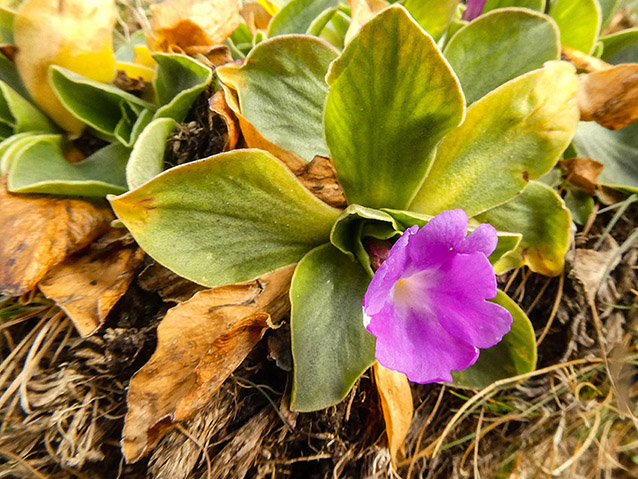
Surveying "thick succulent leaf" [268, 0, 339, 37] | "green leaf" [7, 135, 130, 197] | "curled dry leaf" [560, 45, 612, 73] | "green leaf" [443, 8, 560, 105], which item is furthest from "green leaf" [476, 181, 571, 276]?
"green leaf" [7, 135, 130, 197]

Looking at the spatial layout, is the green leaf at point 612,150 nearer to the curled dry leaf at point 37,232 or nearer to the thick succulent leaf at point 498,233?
the thick succulent leaf at point 498,233

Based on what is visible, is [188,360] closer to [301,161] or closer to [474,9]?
[301,161]

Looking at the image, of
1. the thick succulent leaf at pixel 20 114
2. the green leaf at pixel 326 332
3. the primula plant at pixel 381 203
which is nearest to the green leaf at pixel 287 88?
the primula plant at pixel 381 203

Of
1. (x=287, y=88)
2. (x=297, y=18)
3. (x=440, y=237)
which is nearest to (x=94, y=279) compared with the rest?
(x=287, y=88)

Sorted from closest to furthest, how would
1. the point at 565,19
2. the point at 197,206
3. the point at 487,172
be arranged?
1. the point at 197,206
2. the point at 487,172
3. the point at 565,19

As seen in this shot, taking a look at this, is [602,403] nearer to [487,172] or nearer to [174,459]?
[487,172]

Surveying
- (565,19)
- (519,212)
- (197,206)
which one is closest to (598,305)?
(519,212)

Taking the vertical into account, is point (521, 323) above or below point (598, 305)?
above
